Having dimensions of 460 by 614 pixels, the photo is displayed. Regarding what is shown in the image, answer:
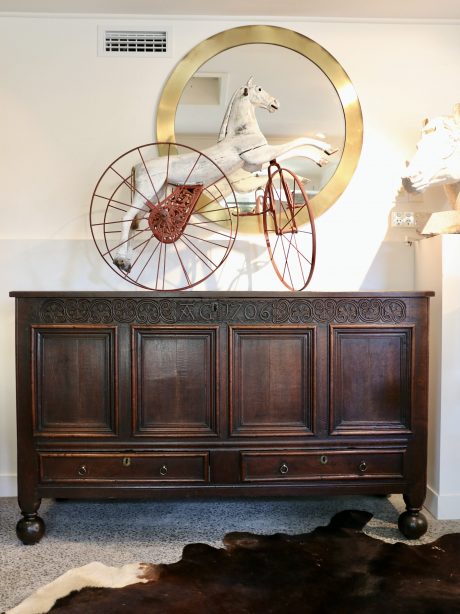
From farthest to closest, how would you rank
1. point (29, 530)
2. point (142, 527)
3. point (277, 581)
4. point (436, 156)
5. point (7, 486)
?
point (7, 486) < point (436, 156) < point (142, 527) < point (29, 530) < point (277, 581)

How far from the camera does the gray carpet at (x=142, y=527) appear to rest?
1.94 m

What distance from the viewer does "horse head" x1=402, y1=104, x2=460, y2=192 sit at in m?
2.37

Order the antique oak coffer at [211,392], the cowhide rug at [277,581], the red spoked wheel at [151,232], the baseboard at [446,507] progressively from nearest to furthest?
the cowhide rug at [277,581], the antique oak coffer at [211,392], the baseboard at [446,507], the red spoked wheel at [151,232]

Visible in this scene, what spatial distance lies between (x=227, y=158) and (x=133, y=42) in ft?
2.90

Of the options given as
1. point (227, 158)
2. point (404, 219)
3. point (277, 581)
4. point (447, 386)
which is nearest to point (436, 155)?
point (404, 219)

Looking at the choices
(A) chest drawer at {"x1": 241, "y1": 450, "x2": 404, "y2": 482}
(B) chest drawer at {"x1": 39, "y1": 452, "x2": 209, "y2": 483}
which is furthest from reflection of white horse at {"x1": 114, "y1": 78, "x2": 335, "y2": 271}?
(A) chest drawer at {"x1": 241, "y1": 450, "x2": 404, "y2": 482}

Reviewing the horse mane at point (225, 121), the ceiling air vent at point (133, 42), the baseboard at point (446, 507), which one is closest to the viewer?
the baseboard at point (446, 507)

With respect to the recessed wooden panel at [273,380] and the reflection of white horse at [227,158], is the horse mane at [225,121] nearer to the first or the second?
the reflection of white horse at [227,158]

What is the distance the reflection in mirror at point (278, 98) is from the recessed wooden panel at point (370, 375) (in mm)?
948

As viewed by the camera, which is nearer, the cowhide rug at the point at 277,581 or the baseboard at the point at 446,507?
the cowhide rug at the point at 277,581

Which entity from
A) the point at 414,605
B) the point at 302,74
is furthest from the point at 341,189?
the point at 414,605

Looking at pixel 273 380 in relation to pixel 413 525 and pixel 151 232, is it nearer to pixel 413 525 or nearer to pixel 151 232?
pixel 413 525

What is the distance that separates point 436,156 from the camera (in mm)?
2367

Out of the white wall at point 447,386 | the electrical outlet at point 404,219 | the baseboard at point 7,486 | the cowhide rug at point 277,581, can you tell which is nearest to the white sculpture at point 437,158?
the white wall at point 447,386
